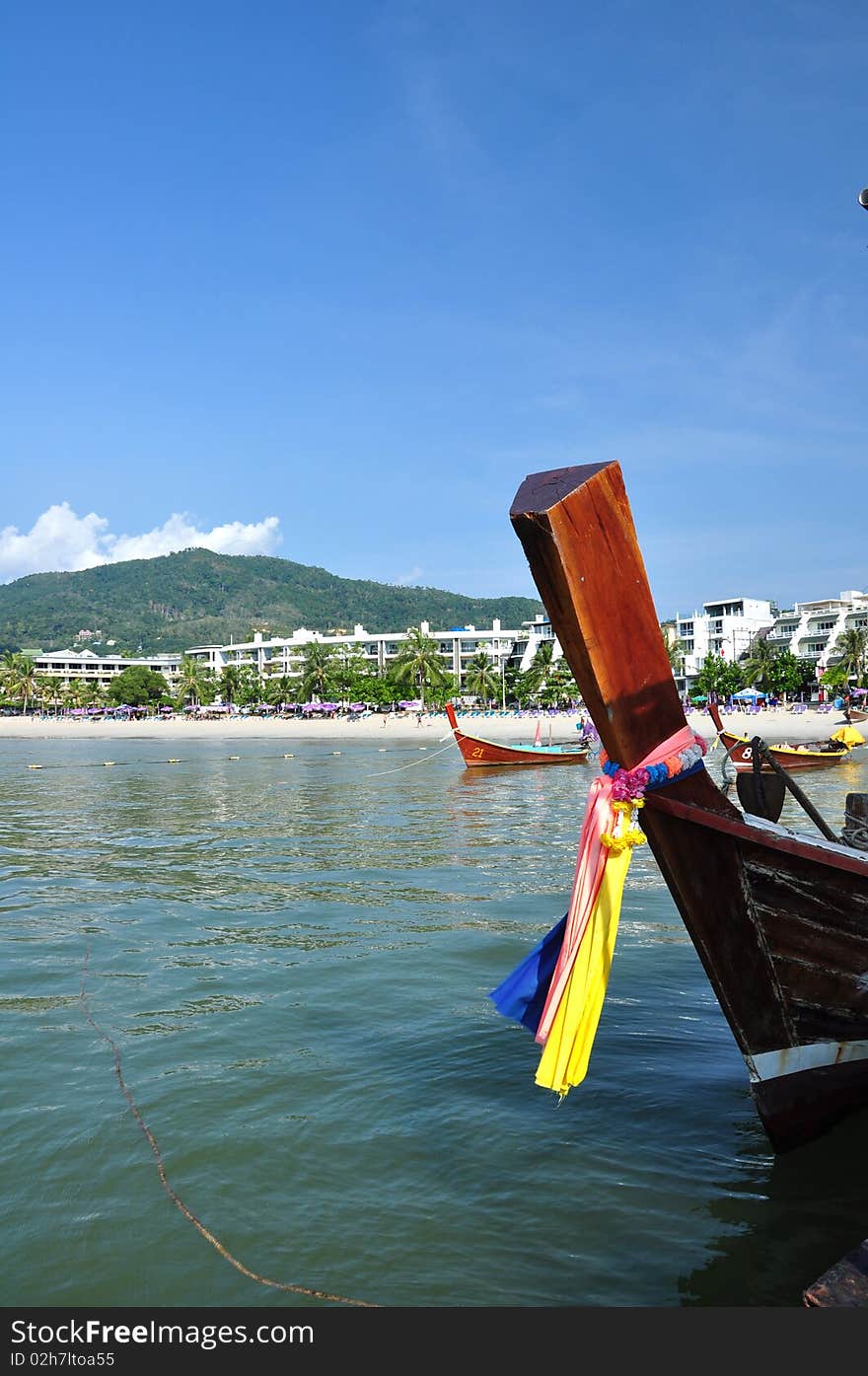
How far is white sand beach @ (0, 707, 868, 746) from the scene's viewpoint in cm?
6166

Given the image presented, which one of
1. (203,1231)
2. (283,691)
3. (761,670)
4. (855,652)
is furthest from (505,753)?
(283,691)

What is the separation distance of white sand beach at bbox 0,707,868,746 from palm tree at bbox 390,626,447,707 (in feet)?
12.7

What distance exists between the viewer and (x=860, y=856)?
447cm

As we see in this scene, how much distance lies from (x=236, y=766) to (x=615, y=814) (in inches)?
1536

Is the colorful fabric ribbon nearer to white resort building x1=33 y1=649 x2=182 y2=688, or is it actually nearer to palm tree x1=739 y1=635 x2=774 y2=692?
palm tree x1=739 y1=635 x2=774 y2=692

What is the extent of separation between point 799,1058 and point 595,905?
1525 millimetres

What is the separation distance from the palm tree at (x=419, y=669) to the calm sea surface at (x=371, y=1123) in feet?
261

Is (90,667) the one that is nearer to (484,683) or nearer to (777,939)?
(484,683)

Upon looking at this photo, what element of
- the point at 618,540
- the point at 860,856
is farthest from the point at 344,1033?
the point at 618,540

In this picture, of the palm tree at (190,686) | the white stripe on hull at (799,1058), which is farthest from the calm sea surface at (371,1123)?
the palm tree at (190,686)

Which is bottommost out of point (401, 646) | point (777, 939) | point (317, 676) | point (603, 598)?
point (777, 939)

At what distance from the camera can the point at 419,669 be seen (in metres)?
92.4

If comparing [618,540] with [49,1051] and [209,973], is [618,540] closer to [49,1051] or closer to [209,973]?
[49,1051]

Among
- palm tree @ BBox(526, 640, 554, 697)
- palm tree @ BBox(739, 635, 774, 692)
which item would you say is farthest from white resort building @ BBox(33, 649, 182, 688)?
palm tree @ BBox(739, 635, 774, 692)
